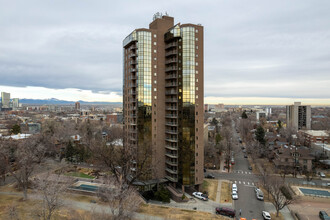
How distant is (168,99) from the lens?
45.7 m

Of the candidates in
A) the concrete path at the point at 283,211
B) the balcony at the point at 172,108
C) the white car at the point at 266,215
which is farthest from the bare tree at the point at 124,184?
the concrete path at the point at 283,211

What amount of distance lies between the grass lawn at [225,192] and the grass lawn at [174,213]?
7.78 metres

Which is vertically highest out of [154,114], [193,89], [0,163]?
[193,89]

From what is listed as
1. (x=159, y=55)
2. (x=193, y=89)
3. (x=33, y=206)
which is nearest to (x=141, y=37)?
(x=159, y=55)

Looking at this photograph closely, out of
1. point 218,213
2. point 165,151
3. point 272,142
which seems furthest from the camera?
point 272,142

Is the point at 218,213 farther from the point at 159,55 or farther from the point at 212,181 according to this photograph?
the point at 159,55

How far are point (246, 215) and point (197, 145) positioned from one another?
50.9ft

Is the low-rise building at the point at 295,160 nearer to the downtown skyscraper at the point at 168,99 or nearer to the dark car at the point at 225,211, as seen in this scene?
the downtown skyscraper at the point at 168,99

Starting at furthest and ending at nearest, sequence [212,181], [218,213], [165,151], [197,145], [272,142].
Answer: [272,142] < [212,181] < [165,151] < [197,145] < [218,213]

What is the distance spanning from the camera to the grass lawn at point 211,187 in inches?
1652

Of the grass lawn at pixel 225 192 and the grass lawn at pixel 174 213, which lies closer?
the grass lawn at pixel 174 213

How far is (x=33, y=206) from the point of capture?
3509 centimetres

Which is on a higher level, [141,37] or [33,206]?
[141,37]

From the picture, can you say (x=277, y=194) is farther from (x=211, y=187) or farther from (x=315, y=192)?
(x=315, y=192)
